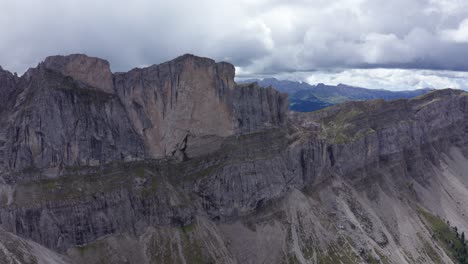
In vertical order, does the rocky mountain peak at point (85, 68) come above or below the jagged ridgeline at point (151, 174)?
above

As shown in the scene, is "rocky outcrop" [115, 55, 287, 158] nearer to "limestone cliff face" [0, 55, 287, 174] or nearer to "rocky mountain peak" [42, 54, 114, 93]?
"limestone cliff face" [0, 55, 287, 174]

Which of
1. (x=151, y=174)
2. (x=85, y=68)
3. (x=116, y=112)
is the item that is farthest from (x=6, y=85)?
(x=151, y=174)

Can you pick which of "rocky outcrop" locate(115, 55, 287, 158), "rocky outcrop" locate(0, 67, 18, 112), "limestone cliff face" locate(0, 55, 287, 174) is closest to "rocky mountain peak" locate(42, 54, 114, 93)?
"limestone cliff face" locate(0, 55, 287, 174)

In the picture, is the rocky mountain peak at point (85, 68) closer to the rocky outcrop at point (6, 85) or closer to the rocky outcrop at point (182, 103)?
the rocky outcrop at point (182, 103)

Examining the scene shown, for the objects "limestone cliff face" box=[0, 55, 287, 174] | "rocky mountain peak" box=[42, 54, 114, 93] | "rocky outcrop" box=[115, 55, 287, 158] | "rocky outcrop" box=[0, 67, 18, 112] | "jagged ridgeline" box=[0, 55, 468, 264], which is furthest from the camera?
"rocky outcrop" box=[115, 55, 287, 158]

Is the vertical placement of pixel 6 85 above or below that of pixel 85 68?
below

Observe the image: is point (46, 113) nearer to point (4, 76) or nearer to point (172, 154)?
point (4, 76)

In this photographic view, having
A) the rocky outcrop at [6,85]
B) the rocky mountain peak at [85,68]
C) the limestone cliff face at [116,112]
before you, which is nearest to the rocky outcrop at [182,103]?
the limestone cliff face at [116,112]

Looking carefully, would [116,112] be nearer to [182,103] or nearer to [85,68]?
[85,68]

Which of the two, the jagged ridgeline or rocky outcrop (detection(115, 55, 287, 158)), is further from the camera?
rocky outcrop (detection(115, 55, 287, 158))

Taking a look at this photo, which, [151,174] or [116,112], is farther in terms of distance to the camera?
[151,174]
